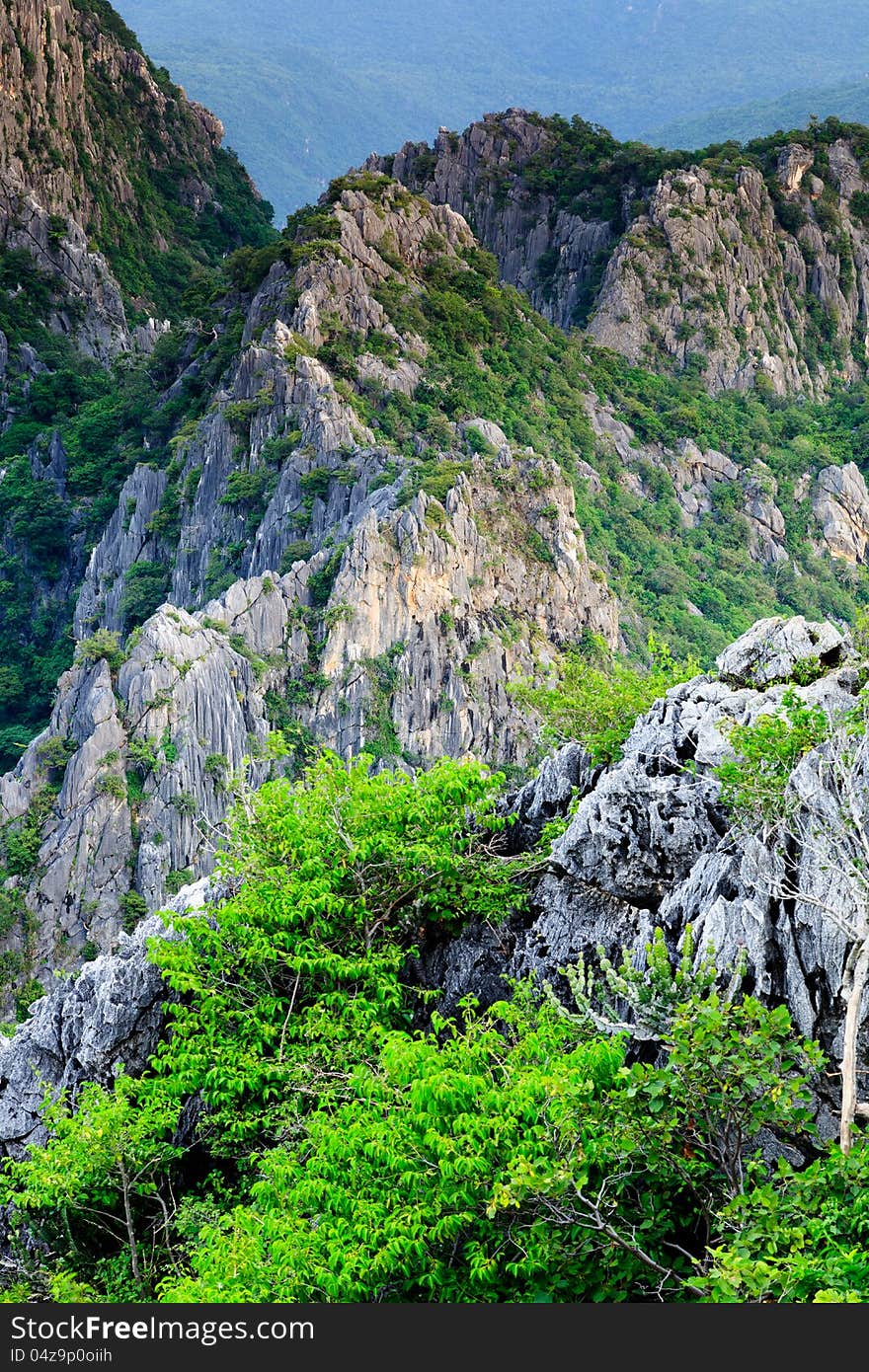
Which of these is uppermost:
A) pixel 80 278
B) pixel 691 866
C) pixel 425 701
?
pixel 80 278

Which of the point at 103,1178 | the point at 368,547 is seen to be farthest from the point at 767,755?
the point at 368,547

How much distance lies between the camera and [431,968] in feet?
54.8

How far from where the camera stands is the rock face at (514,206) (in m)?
101

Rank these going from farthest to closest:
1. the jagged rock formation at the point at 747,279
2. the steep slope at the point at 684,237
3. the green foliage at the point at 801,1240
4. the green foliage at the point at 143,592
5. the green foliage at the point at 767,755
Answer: the steep slope at the point at 684,237 → the jagged rock formation at the point at 747,279 → the green foliage at the point at 143,592 → the green foliage at the point at 767,755 → the green foliage at the point at 801,1240

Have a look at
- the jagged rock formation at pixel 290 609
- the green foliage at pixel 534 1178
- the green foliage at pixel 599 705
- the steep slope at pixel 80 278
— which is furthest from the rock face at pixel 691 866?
the steep slope at pixel 80 278

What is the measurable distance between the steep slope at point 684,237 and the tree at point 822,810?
84.1 meters

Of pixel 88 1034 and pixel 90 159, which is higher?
pixel 90 159

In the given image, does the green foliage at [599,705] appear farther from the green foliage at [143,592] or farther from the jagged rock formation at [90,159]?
the jagged rock formation at [90,159]

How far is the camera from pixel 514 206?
10444 centimetres

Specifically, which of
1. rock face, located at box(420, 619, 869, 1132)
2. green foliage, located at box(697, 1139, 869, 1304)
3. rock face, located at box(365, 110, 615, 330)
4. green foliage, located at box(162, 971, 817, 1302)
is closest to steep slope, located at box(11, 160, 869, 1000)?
rock face, located at box(365, 110, 615, 330)

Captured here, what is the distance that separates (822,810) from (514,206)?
9784cm

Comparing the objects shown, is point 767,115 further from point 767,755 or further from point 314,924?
point 767,755

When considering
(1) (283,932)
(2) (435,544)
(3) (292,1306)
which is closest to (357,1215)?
(3) (292,1306)

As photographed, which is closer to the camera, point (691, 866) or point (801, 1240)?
point (801, 1240)
